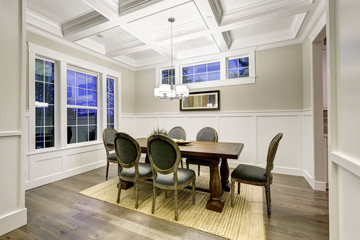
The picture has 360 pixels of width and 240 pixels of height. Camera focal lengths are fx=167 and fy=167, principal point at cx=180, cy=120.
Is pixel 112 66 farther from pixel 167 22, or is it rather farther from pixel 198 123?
pixel 198 123

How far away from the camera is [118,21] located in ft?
8.96

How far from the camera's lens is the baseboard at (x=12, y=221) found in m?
1.74

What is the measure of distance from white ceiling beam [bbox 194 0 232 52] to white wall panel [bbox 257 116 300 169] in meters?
1.86

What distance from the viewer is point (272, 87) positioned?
3.60 m

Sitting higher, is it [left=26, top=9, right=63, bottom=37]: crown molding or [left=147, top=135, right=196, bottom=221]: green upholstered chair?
[left=26, top=9, right=63, bottom=37]: crown molding

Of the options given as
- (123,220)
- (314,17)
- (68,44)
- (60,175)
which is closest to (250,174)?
(123,220)

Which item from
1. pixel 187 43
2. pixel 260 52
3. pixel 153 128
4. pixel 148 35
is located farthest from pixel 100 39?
pixel 260 52

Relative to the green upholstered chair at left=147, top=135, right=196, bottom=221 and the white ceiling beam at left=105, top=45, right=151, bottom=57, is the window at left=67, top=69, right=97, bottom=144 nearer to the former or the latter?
the white ceiling beam at left=105, top=45, right=151, bottom=57

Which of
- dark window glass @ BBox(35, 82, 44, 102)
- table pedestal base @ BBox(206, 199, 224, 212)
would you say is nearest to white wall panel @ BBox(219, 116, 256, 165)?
table pedestal base @ BBox(206, 199, 224, 212)

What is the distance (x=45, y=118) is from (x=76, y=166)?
46.2 inches

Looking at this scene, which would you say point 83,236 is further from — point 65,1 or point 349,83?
point 65,1

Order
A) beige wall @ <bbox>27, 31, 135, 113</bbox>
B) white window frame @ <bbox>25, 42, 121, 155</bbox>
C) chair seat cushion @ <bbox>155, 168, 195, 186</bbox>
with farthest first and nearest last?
beige wall @ <bbox>27, 31, 135, 113</bbox> < white window frame @ <bbox>25, 42, 121, 155</bbox> < chair seat cushion @ <bbox>155, 168, 195, 186</bbox>

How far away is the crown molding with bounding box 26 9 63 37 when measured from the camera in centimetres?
275

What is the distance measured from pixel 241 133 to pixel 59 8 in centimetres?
415
